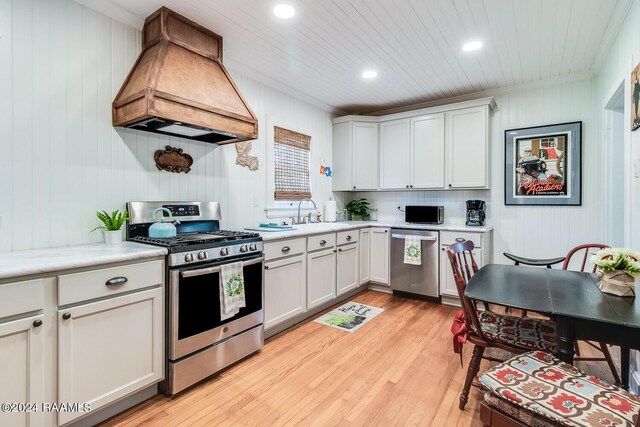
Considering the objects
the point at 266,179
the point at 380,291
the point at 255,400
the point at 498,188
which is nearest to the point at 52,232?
the point at 255,400

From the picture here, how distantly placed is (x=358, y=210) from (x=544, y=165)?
231 centimetres

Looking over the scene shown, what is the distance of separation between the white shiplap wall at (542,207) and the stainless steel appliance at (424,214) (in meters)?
0.23

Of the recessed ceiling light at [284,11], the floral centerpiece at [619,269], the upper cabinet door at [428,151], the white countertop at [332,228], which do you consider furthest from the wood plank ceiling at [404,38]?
the floral centerpiece at [619,269]

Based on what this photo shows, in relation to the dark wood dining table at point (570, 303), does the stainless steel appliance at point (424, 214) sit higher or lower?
higher

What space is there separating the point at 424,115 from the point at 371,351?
2.95 meters

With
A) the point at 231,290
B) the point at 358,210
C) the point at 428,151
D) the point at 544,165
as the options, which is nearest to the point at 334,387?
the point at 231,290

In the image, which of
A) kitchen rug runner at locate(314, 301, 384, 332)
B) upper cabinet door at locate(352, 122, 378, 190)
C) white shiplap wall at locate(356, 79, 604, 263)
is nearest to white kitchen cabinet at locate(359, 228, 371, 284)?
kitchen rug runner at locate(314, 301, 384, 332)

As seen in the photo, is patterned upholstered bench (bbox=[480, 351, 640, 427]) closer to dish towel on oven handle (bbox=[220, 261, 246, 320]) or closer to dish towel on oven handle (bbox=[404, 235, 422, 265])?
dish towel on oven handle (bbox=[220, 261, 246, 320])

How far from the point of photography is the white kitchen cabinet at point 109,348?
1.56 m

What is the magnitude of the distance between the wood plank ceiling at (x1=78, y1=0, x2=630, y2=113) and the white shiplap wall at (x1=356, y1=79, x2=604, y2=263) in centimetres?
24

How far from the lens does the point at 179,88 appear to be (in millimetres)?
2146

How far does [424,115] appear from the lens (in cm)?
404

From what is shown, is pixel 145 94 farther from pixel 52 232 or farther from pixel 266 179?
pixel 266 179

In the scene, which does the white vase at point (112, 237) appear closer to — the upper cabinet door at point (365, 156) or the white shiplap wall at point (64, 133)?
the white shiplap wall at point (64, 133)
